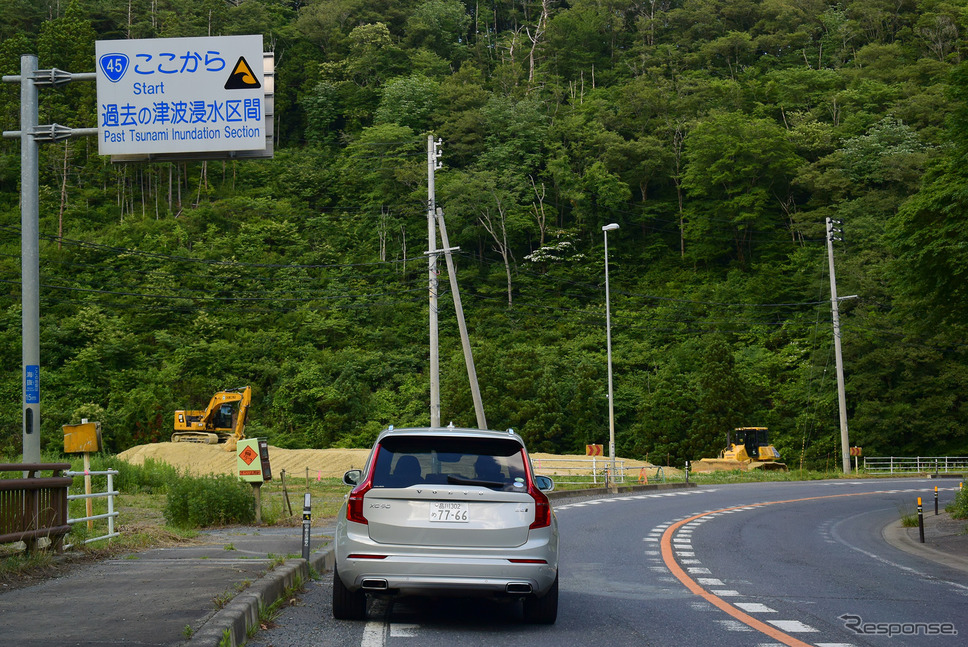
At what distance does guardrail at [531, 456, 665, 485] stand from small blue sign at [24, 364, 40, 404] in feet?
83.5

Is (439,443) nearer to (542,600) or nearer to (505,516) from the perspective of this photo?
(505,516)

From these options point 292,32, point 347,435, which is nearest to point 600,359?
point 347,435

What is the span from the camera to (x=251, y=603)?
331 inches

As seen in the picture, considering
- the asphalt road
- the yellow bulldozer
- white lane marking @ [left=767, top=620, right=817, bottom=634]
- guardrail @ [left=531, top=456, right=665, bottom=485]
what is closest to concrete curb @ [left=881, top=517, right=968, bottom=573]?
the asphalt road

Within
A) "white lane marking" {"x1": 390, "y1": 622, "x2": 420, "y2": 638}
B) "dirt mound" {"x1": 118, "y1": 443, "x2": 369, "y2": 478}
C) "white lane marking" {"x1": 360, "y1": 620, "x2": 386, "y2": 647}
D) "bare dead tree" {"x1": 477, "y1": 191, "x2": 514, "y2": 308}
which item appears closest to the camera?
"white lane marking" {"x1": 360, "y1": 620, "x2": 386, "y2": 647}

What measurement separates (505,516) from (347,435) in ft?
175

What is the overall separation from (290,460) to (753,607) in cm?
4256

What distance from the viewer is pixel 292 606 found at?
9.83 metres

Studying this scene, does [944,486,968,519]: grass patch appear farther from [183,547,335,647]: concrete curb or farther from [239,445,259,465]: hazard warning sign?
[183,547,335,647]: concrete curb

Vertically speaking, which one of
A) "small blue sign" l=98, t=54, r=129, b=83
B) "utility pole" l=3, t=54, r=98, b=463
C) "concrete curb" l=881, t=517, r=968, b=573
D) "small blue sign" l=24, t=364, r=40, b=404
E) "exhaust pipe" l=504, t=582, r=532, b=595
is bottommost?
"concrete curb" l=881, t=517, r=968, b=573

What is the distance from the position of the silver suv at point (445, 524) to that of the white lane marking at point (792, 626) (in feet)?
6.78

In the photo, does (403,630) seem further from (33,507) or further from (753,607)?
(33,507)

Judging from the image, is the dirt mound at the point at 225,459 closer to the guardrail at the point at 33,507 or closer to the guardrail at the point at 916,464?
the guardrail at the point at 916,464

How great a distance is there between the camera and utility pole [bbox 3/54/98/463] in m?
13.8
